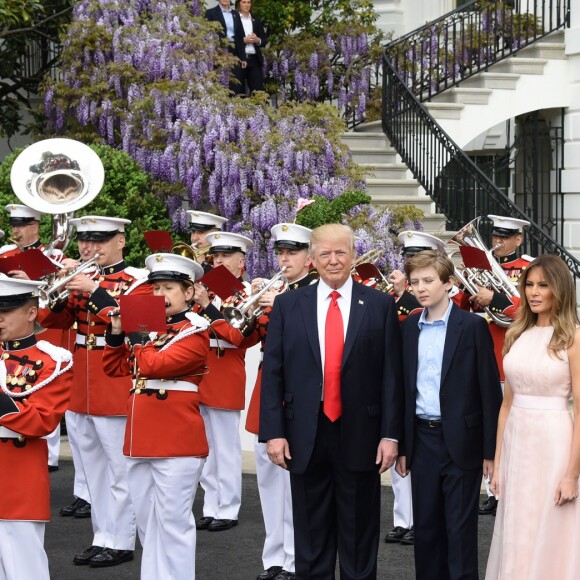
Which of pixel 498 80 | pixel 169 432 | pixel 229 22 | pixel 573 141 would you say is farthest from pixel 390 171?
pixel 169 432

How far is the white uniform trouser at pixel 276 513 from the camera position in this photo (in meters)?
7.86

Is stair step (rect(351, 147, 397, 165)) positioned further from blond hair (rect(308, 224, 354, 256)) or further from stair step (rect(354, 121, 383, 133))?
blond hair (rect(308, 224, 354, 256))

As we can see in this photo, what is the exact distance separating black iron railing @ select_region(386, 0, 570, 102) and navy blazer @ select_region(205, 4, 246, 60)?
1.79 metres

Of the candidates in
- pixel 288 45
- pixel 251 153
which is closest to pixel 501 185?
pixel 288 45

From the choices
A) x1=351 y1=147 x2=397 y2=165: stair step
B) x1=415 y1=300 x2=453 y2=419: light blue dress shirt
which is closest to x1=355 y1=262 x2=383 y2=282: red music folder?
x1=415 y1=300 x2=453 y2=419: light blue dress shirt

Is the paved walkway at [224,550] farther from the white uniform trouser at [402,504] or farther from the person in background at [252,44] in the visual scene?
the person in background at [252,44]

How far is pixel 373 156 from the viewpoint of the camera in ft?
53.0

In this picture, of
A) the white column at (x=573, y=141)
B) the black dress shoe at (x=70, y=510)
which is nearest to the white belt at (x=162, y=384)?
the black dress shoe at (x=70, y=510)

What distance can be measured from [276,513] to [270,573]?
0.36 metres

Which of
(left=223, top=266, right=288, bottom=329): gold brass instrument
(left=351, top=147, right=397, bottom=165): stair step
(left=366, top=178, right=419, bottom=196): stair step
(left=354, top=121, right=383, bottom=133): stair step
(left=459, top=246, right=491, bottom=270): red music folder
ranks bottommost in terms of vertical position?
(left=223, top=266, right=288, bottom=329): gold brass instrument

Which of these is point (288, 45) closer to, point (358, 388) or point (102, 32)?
point (102, 32)

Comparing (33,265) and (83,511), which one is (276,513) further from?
(33,265)

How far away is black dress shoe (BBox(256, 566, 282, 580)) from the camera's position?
307 inches

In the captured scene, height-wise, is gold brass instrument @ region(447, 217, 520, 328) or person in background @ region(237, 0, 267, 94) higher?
person in background @ region(237, 0, 267, 94)
